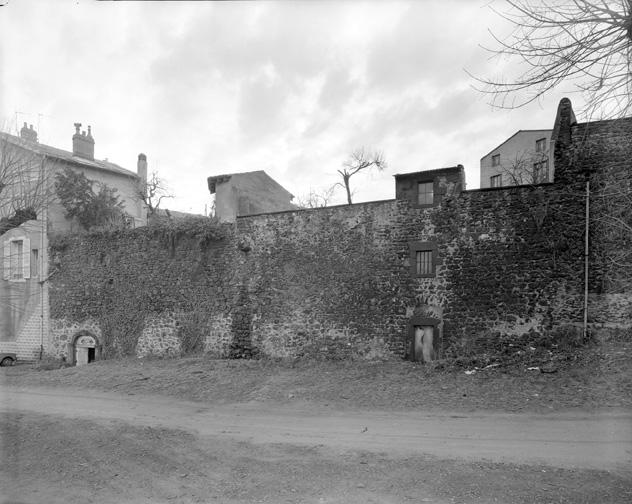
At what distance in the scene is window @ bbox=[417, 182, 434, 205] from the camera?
13.0m

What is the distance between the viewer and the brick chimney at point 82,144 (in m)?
23.2

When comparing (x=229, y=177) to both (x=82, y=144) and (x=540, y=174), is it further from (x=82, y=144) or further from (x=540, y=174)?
(x=540, y=174)

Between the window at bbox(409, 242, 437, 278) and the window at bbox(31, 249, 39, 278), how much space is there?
1722 centimetres

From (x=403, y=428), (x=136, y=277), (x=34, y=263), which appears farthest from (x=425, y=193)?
(x=34, y=263)

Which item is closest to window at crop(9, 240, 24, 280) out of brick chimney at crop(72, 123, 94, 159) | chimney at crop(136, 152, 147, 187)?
brick chimney at crop(72, 123, 94, 159)

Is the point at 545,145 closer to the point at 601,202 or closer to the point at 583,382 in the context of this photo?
the point at 601,202

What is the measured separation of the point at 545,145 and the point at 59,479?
105ft

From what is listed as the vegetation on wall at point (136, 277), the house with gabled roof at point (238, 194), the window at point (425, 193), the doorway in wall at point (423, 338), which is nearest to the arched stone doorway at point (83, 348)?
the vegetation on wall at point (136, 277)

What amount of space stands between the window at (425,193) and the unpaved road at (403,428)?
21.6 feet

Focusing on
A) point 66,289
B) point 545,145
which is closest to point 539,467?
point 66,289

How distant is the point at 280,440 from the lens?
24.9 feet

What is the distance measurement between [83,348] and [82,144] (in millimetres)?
11656

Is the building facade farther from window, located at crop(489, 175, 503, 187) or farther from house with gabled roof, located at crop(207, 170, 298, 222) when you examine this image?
house with gabled roof, located at crop(207, 170, 298, 222)

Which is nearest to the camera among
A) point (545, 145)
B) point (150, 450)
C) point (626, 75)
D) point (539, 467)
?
point (626, 75)
